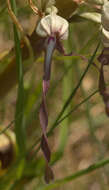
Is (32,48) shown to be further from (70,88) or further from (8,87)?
(70,88)

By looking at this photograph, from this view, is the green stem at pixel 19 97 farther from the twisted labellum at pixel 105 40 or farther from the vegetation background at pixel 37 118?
the twisted labellum at pixel 105 40

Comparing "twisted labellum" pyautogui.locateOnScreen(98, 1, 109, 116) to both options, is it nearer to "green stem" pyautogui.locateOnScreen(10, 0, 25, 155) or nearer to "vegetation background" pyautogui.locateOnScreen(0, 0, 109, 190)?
"vegetation background" pyautogui.locateOnScreen(0, 0, 109, 190)

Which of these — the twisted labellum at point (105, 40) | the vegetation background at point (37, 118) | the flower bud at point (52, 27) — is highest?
the flower bud at point (52, 27)

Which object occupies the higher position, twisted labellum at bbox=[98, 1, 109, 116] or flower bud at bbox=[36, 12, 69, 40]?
flower bud at bbox=[36, 12, 69, 40]

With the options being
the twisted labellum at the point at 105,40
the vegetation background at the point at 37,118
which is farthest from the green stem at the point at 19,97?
the twisted labellum at the point at 105,40

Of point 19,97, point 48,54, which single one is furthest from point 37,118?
point 48,54

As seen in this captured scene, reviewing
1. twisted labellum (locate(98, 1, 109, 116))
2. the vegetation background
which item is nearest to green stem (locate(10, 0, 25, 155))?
the vegetation background

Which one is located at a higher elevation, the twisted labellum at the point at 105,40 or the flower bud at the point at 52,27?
the flower bud at the point at 52,27

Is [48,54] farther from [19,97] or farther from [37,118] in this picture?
[37,118]
